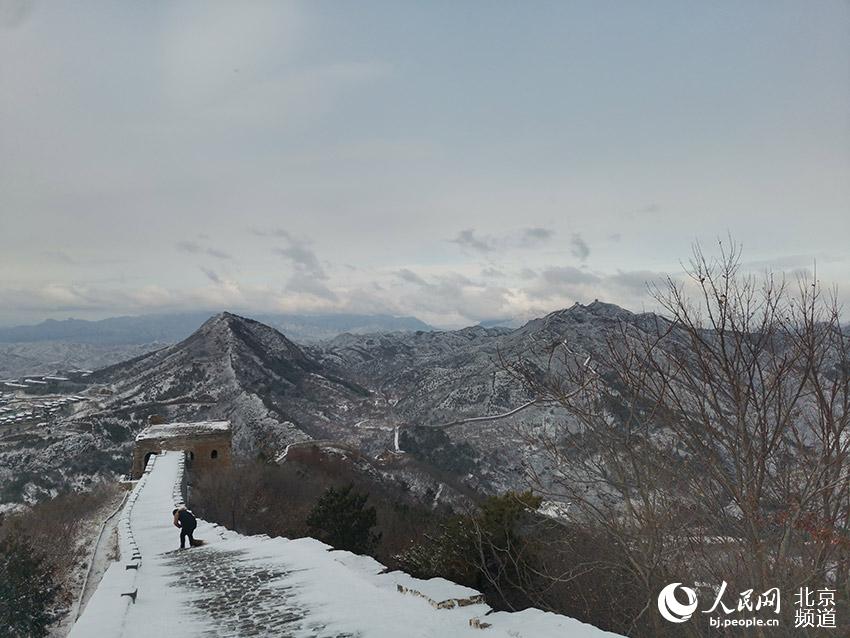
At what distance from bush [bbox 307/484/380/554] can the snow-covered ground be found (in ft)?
19.3

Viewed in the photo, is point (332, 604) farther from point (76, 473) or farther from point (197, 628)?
point (76, 473)

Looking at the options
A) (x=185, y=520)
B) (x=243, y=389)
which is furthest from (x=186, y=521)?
(x=243, y=389)

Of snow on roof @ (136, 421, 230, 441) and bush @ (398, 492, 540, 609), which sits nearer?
bush @ (398, 492, 540, 609)

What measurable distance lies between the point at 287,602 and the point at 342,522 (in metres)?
10.1

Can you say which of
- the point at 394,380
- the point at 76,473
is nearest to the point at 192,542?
the point at 76,473

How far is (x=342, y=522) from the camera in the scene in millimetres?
17125

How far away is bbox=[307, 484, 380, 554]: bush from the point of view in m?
16.9

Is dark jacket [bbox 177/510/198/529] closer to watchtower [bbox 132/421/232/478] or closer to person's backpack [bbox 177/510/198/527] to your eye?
person's backpack [bbox 177/510/198/527]

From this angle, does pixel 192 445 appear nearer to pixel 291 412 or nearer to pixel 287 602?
pixel 287 602

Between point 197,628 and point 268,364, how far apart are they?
109m

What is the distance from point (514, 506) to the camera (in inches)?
517

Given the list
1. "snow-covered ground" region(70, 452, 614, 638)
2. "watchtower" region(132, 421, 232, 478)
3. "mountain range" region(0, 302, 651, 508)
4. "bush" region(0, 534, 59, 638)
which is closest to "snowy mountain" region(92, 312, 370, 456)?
"mountain range" region(0, 302, 651, 508)

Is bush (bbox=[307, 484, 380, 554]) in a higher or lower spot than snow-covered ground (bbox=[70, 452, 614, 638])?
lower

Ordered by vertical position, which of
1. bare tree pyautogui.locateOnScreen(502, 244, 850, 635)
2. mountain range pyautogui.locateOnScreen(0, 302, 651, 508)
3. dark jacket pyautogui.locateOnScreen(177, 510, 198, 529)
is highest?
bare tree pyautogui.locateOnScreen(502, 244, 850, 635)
